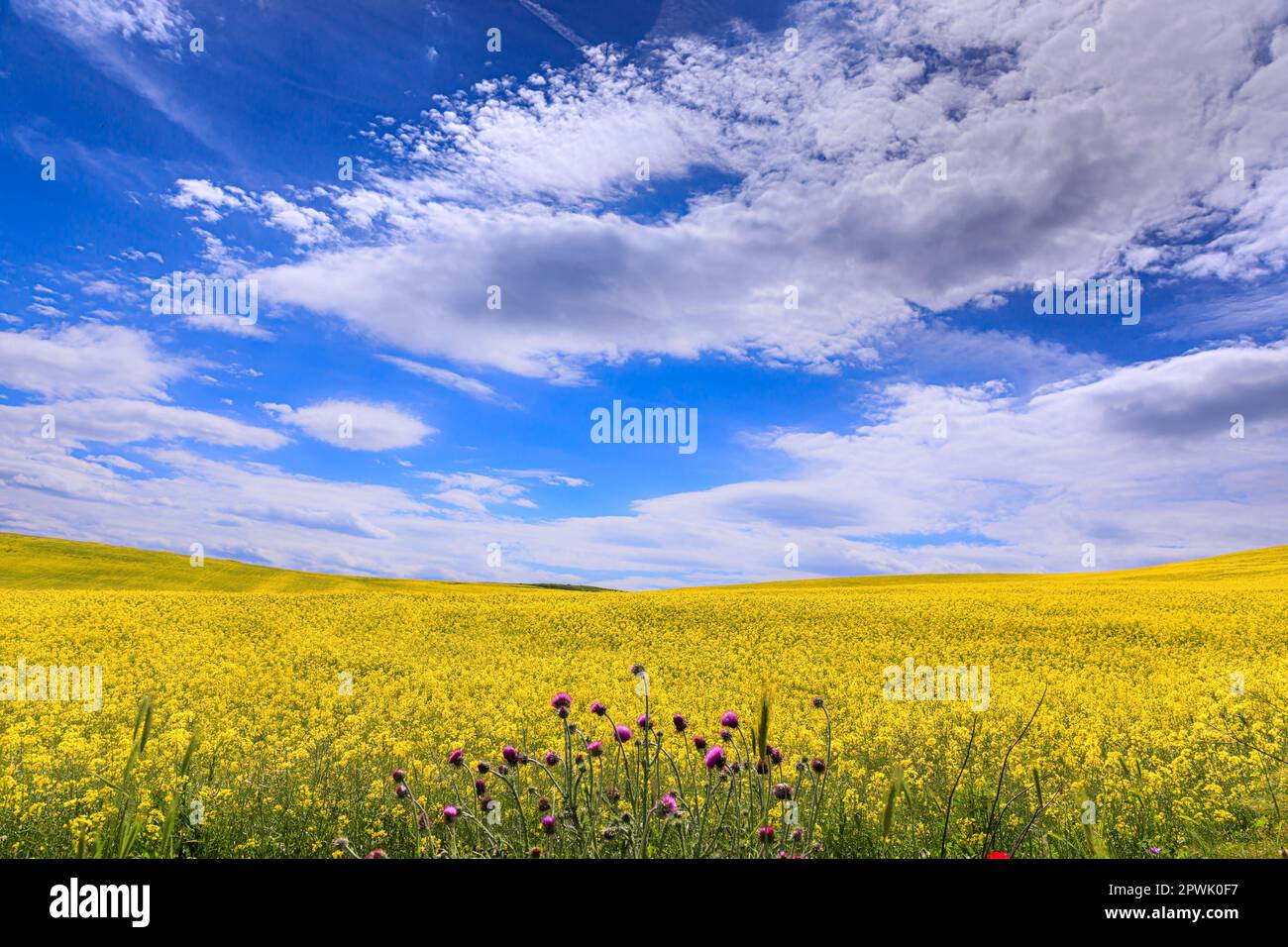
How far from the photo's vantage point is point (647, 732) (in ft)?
12.3

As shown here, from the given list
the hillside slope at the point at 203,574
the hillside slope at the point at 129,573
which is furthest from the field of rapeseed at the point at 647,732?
the hillside slope at the point at 129,573

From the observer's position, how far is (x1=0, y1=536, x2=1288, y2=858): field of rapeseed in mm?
4422

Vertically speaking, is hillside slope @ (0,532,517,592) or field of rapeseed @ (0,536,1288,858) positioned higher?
hillside slope @ (0,532,517,592)

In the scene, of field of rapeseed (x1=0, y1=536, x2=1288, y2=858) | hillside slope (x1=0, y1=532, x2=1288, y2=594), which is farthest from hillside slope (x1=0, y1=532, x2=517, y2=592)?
field of rapeseed (x1=0, y1=536, x2=1288, y2=858)

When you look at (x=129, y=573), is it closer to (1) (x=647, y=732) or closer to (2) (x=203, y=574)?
(2) (x=203, y=574)

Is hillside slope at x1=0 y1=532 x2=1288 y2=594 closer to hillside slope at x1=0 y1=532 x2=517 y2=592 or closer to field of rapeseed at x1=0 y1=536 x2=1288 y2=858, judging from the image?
hillside slope at x1=0 y1=532 x2=517 y2=592

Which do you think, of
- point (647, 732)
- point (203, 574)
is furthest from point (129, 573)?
point (647, 732)

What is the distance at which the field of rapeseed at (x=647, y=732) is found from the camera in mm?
4422

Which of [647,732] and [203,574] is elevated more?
[647,732]

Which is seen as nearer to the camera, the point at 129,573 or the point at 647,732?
the point at 647,732

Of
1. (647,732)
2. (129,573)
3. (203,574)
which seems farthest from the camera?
(203,574)

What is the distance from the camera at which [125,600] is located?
23.6m
